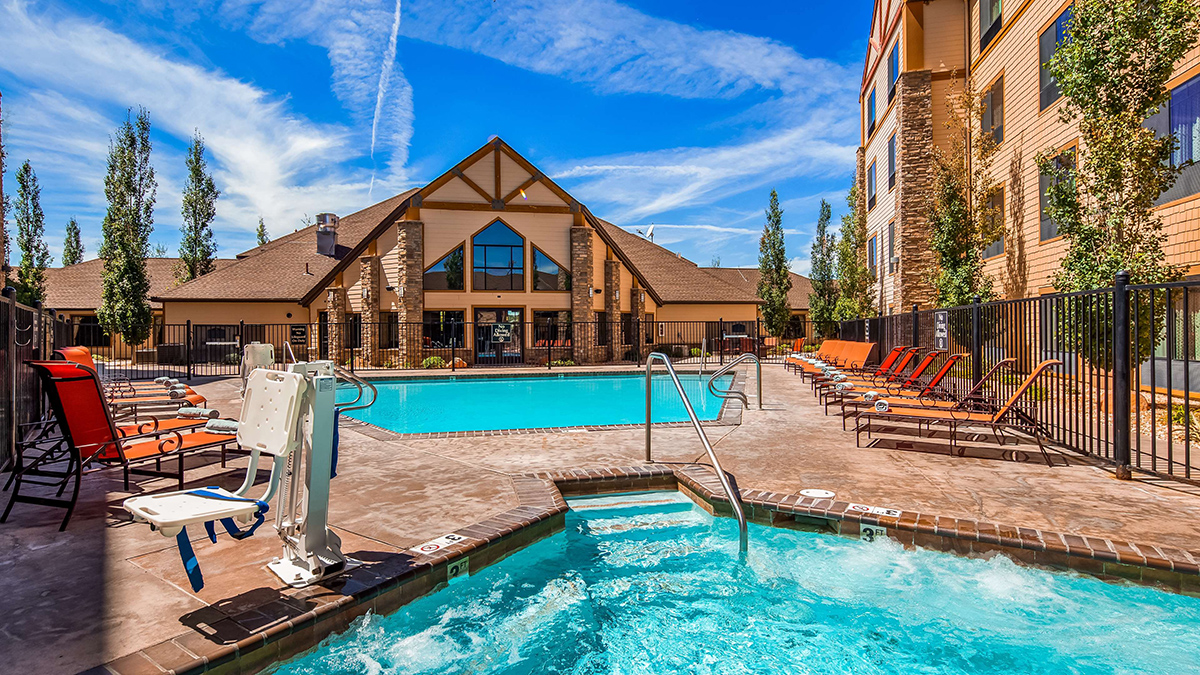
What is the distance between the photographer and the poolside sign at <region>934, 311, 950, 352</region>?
10440mm

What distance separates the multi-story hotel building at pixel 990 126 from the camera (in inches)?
384

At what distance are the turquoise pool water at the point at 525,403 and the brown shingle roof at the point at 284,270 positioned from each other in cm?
1122

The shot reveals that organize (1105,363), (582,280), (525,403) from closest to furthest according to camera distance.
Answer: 1. (1105,363)
2. (525,403)
3. (582,280)

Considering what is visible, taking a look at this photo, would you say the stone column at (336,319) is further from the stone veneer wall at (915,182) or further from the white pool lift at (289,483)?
the white pool lift at (289,483)

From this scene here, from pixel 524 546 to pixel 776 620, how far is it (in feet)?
5.49

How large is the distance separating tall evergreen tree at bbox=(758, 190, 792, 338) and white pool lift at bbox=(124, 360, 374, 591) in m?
27.4

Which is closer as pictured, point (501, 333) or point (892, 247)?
point (892, 247)

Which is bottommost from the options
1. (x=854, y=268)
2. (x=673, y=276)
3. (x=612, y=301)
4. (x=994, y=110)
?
(x=612, y=301)

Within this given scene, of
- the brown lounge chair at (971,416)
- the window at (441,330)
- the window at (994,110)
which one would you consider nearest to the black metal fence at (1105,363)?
the brown lounge chair at (971,416)

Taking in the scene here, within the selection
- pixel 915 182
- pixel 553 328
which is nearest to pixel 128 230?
pixel 553 328

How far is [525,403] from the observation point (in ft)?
44.2

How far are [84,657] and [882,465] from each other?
5.98 m

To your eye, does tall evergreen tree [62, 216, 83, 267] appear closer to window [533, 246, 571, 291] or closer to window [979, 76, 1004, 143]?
window [533, 246, 571, 291]

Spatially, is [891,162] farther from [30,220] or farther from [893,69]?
[30,220]
